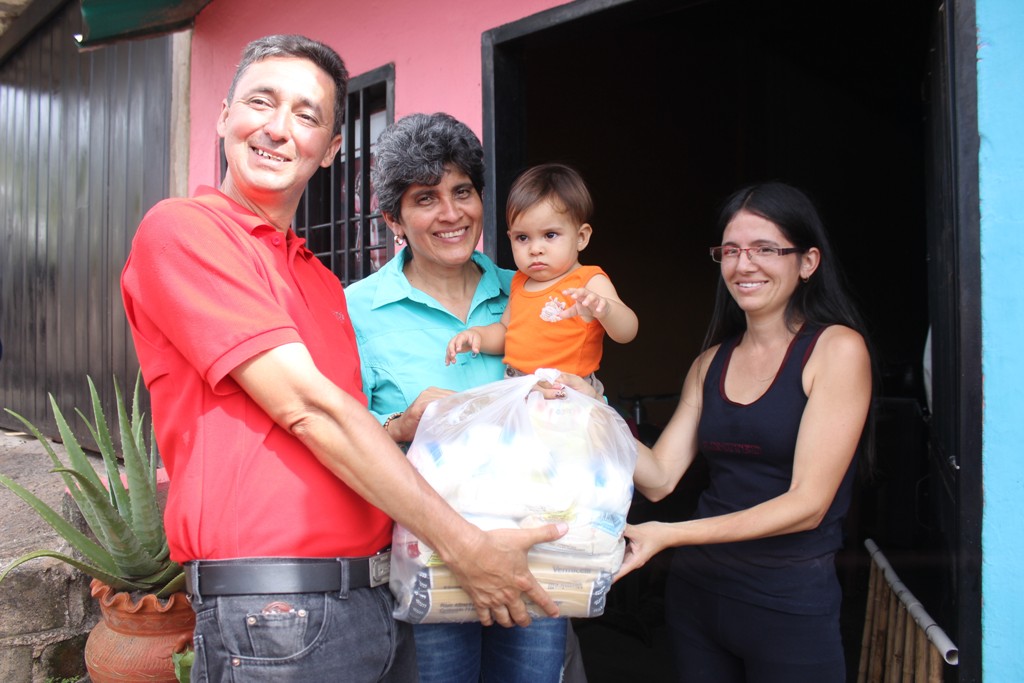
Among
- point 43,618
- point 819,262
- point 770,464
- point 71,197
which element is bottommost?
→ point 43,618

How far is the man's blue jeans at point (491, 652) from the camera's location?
5.99 ft

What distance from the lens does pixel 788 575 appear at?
196 cm

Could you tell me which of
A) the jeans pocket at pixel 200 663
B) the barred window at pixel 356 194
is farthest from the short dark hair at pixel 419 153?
the barred window at pixel 356 194

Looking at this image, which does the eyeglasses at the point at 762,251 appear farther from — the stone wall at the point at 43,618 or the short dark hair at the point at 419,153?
the stone wall at the point at 43,618

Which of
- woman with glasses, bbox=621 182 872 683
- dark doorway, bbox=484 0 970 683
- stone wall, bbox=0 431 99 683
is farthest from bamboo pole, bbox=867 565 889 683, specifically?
stone wall, bbox=0 431 99 683

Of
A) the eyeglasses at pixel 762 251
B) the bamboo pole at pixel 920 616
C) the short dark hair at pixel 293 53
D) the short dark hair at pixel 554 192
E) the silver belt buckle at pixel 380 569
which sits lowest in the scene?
the bamboo pole at pixel 920 616

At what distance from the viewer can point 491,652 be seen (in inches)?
76.8

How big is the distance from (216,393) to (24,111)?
669 cm

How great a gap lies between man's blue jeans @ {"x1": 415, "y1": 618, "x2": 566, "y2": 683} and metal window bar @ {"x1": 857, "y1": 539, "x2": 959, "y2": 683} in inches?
41.4

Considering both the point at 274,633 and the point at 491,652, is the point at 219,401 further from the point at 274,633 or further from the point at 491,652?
the point at 491,652

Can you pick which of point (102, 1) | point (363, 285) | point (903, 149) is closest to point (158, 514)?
point (363, 285)

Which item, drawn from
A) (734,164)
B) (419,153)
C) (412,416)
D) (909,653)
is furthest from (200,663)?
(734,164)

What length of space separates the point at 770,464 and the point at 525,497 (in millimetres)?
840

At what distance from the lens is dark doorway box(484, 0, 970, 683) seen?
4508 millimetres
